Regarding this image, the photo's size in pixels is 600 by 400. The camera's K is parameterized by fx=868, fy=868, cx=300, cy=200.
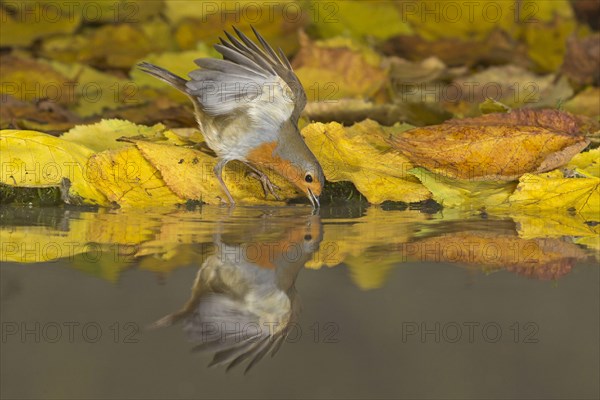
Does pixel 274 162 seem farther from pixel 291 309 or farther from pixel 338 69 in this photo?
pixel 338 69

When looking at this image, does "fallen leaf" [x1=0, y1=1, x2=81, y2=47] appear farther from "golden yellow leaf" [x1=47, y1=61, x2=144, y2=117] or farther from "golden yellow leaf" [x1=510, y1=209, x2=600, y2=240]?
"golden yellow leaf" [x1=510, y1=209, x2=600, y2=240]

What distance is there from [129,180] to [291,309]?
1182 millimetres

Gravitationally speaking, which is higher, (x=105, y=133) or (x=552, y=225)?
(x=105, y=133)

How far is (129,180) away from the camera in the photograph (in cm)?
253

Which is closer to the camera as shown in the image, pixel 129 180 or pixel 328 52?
pixel 129 180

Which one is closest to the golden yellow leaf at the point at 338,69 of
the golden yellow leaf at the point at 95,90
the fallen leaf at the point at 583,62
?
the golden yellow leaf at the point at 95,90

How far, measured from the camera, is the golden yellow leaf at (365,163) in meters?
2.55

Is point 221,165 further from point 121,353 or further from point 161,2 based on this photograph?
point 161,2

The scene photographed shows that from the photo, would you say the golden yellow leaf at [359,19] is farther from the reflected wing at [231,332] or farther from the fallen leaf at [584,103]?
Result: the reflected wing at [231,332]

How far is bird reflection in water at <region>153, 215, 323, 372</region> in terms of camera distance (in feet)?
4.35

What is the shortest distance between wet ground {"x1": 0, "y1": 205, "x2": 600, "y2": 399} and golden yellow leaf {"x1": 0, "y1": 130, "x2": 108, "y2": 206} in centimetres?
31

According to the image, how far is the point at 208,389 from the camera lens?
1.17m

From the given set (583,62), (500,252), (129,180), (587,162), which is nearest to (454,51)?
(583,62)

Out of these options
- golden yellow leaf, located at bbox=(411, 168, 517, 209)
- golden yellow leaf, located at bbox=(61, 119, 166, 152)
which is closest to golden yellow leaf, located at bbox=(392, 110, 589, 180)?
golden yellow leaf, located at bbox=(411, 168, 517, 209)
